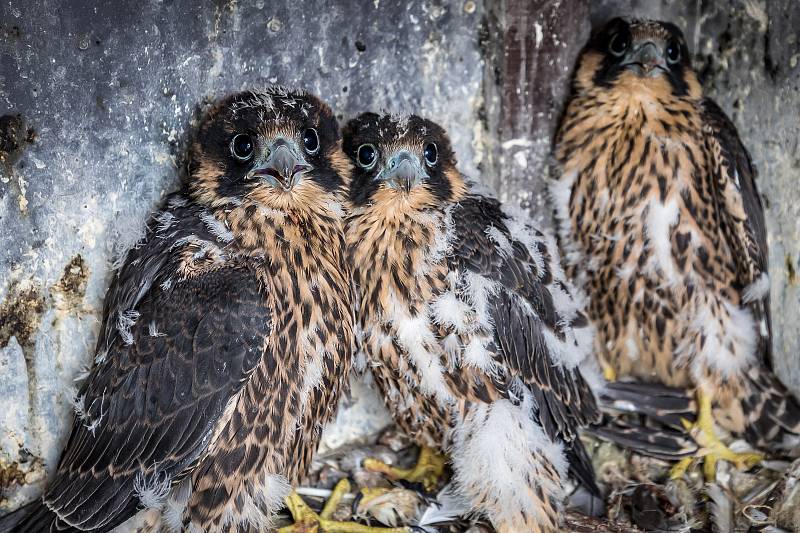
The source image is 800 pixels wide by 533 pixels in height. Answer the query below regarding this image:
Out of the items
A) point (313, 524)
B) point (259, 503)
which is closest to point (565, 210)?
point (313, 524)

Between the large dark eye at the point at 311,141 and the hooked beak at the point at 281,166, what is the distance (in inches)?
4.9

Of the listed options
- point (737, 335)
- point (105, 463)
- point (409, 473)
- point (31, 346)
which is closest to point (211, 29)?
point (31, 346)

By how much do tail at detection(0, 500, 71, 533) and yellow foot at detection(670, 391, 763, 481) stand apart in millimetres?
2361

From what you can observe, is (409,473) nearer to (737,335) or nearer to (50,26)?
(737,335)

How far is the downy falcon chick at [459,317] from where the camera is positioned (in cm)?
304

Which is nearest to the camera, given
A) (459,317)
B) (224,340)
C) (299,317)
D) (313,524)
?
(224,340)

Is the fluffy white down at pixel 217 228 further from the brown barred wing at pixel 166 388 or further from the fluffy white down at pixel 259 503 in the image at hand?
the fluffy white down at pixel 259 503

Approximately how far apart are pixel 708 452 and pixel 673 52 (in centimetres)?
166

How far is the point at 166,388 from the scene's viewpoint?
8.75ft

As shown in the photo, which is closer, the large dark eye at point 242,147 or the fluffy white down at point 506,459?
the large dark eye at point 242,147

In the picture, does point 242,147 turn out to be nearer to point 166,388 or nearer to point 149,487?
point 166,388

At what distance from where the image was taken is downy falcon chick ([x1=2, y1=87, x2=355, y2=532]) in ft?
8.73

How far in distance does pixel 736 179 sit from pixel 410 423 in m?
1.62

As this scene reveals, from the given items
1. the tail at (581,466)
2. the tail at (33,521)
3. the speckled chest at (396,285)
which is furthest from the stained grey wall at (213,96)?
the tail at (581,466)
